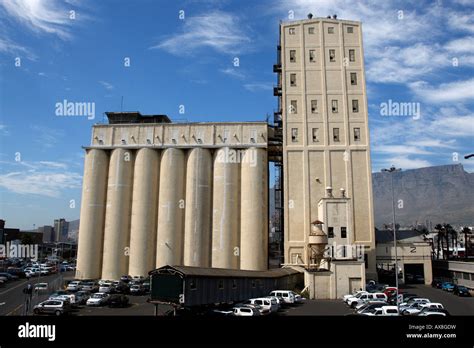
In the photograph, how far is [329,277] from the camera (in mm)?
49438

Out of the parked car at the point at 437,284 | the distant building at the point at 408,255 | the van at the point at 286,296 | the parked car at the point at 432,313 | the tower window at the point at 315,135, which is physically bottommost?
the parked car at the point at 437,284

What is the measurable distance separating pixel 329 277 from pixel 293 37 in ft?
142

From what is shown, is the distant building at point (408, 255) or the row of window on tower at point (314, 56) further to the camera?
the row of window on tower at point (314, 56)

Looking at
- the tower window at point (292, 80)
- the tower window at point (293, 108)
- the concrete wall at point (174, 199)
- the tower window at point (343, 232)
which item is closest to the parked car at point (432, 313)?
the tower window at point (343, 232)

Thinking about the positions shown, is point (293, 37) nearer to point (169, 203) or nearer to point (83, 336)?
point (169, 203)

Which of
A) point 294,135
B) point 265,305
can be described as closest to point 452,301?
point 265,305

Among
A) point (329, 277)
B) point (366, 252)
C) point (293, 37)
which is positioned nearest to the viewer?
point (329, 277)

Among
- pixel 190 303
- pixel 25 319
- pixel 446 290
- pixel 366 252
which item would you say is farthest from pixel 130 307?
pixel 446 290

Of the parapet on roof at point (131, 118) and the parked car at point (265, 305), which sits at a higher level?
the parapet on roof at point (131, 118)

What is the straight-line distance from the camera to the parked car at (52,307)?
113 ft

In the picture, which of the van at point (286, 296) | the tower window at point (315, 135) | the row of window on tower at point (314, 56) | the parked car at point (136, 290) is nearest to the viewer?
the van at point (286, 296)

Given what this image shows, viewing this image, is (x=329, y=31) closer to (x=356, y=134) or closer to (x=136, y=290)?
(x=356, y=134)

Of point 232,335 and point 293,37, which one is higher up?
point 293,37

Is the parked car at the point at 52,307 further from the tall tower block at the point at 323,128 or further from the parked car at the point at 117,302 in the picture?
the tall tower block at the point at 323,128
